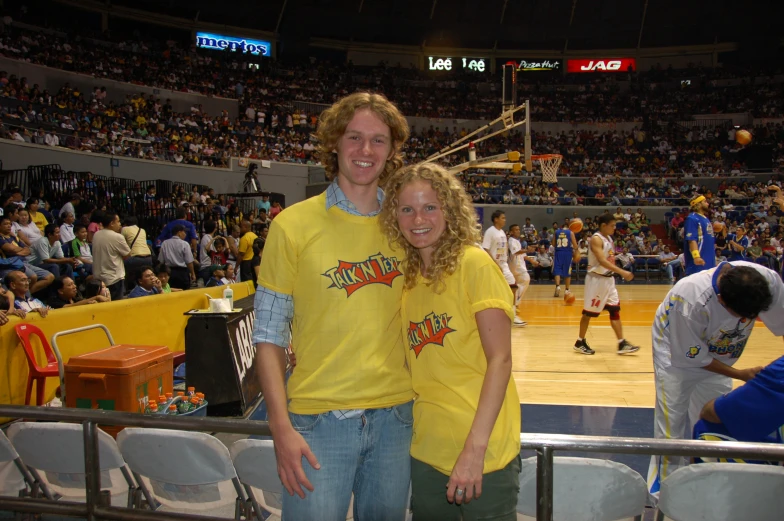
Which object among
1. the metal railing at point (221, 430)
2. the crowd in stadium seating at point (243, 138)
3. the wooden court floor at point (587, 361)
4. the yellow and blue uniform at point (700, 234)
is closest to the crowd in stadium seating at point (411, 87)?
the crowd in stadium seating at point (243, 138)

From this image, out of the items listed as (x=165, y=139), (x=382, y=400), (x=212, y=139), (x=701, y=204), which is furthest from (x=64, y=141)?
(x=382, y=400)

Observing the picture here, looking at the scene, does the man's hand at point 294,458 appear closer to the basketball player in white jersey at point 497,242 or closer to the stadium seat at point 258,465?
the stadium seat at point 258,465

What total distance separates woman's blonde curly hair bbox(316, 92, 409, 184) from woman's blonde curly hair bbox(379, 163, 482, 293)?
146 millimetres

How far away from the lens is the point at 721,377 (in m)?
3.23

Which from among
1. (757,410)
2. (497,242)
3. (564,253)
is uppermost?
(497,242)

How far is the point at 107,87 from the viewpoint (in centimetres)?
2427

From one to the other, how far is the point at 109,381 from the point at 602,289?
630 cm

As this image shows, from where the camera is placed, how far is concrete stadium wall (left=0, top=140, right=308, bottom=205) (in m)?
16.6

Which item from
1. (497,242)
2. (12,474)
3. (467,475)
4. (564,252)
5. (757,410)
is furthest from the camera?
(564,252)

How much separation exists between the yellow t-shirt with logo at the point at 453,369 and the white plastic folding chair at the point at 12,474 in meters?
2.10

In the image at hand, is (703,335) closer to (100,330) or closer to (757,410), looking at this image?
(757,410)

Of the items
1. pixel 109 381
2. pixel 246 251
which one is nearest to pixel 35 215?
pixel 246 251

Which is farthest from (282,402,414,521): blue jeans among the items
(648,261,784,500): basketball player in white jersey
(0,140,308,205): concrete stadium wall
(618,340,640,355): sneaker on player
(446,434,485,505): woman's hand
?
(0,140,308,205): concrete stadium wall

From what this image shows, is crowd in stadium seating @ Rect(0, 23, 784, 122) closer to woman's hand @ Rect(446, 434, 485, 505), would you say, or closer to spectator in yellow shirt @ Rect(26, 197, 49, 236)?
spectator in yellow shirt @ Rect(26, 197, 49, 236)
